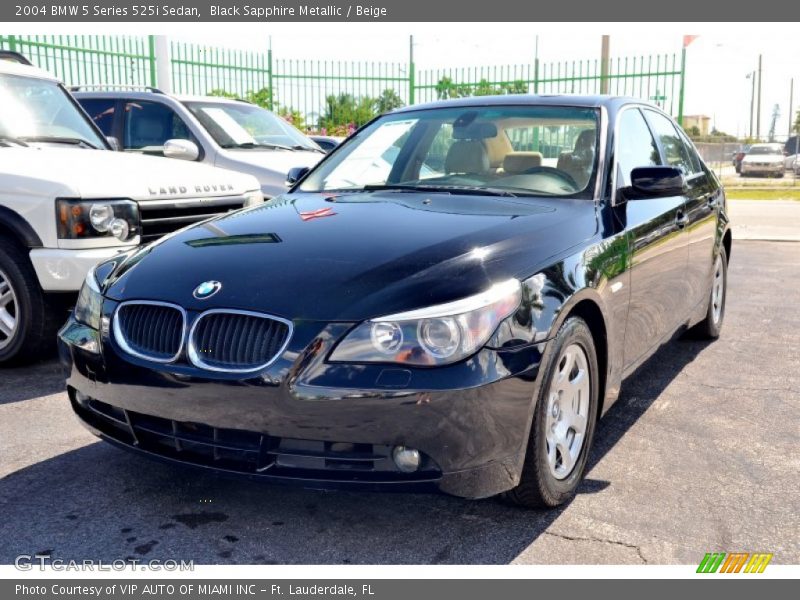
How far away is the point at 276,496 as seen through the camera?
3.23 metres

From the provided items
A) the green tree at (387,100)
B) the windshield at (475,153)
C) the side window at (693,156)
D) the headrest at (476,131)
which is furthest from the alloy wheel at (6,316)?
the green tree at (387,100)

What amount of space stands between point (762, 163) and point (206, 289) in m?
37.3

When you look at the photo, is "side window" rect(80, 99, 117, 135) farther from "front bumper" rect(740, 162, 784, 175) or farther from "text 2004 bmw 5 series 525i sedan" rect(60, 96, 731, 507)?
"front bumper" rect(740, 162, 784, 175)

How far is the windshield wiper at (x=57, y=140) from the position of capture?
5868mm

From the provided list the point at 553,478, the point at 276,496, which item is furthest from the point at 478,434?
the point at 276,496

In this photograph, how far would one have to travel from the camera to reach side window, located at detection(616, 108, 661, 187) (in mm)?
4094

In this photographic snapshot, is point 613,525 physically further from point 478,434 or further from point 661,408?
point 661,408

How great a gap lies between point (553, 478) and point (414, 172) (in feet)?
6.36

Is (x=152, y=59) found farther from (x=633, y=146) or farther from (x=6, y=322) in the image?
(x=633, y=146)

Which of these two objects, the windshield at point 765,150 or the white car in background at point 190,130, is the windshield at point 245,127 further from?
the windshield at point 765,150

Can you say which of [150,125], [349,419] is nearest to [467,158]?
[349,419]

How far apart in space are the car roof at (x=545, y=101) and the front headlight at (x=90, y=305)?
2.22m

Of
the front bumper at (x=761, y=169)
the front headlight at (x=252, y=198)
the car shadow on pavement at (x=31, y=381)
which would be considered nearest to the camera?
the car shadow on pavement at (x=31, y=381)

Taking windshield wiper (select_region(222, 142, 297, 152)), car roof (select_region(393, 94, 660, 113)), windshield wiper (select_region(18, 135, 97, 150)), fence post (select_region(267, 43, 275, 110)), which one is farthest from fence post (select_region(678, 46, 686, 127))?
windshield wiper (select_region(18, 135, 97, 150))
